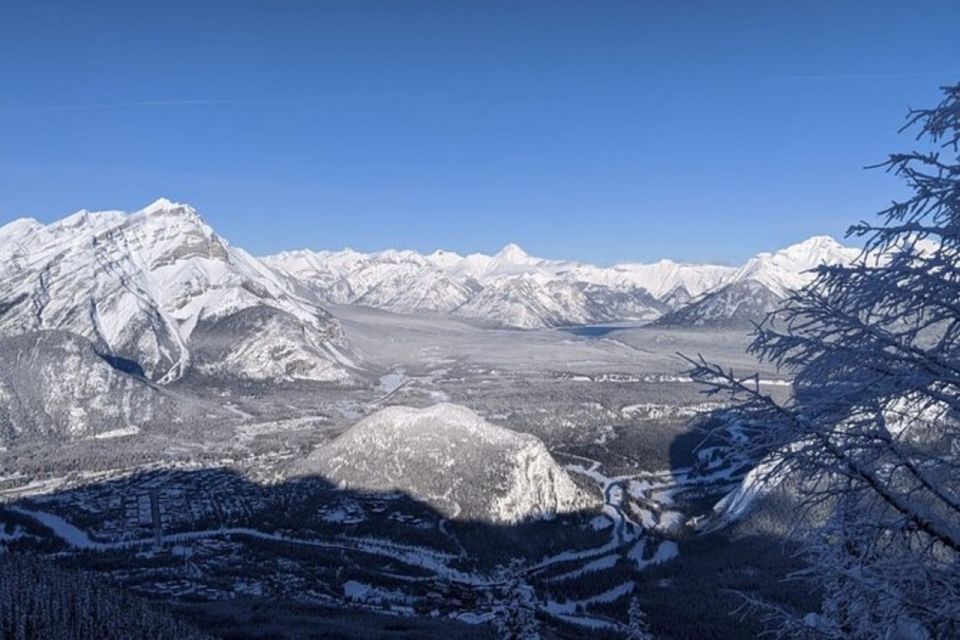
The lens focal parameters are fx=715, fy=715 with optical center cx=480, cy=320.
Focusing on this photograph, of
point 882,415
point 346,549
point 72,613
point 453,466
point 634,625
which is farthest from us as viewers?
point 453,466

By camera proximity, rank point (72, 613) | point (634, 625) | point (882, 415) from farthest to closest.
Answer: point (72, 613) < point (634, 625) < point (882, 415)

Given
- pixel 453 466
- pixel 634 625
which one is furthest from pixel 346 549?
pixel 634 625

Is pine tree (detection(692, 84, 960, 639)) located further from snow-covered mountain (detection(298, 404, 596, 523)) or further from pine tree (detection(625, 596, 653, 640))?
snow-covered mountain (detection(298, 404, 596, 523))

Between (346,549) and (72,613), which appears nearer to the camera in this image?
(72,613)

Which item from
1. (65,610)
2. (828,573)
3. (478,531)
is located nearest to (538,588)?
(478,531)

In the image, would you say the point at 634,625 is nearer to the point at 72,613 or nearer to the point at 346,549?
the point at 72,613

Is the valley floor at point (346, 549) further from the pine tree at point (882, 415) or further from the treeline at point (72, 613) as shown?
the pine tree at point (882, 415)

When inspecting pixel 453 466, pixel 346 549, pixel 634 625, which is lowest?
pixel 346 549

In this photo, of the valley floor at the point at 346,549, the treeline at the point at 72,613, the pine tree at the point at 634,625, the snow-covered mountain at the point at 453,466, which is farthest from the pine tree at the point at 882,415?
the snow-covered mountain at the point at 453,466
